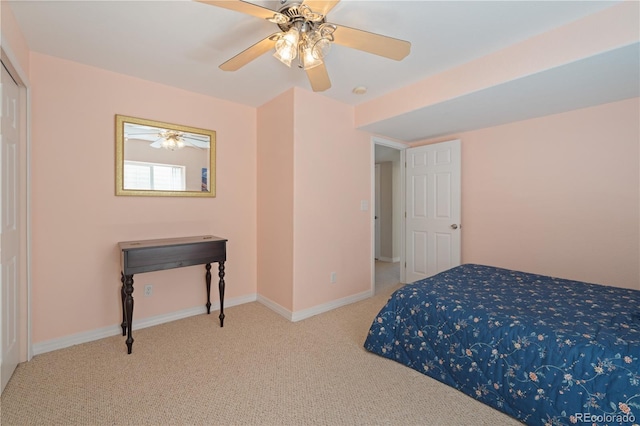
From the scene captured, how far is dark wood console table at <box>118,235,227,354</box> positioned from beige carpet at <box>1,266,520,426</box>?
0.31 m

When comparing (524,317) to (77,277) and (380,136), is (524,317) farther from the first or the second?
(77,277)

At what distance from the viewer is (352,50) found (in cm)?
215

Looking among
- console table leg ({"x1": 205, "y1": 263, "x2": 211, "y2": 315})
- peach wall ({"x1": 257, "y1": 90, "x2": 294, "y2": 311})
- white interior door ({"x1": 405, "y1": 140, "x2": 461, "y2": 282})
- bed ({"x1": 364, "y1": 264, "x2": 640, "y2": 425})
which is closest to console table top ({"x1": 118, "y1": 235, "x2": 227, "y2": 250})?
console table leg ({"x1": 205, "y1": 263, "x2": 211, "y2": 315})

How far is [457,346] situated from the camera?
1771 mm

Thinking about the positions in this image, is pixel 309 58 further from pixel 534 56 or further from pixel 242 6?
pixel 534 56

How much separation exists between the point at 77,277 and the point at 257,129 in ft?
7.49

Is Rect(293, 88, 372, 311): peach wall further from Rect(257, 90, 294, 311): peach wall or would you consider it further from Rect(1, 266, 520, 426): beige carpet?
Rect(1, 266, 520, 426): beige carpet

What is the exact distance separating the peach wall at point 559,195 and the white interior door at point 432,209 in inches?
5.4

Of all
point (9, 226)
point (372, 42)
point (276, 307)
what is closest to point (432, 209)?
point (276, 307)

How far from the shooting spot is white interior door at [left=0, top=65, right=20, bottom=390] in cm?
175

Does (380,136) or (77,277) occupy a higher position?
(380,136)

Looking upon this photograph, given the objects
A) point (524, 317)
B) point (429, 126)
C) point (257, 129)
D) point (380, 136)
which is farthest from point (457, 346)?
point (257, 129)

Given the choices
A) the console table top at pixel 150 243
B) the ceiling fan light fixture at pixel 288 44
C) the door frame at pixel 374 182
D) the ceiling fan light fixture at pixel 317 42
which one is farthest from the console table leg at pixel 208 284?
the ceiling fan light fixture at pixel 317 42

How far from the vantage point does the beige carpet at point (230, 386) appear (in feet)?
5.13
